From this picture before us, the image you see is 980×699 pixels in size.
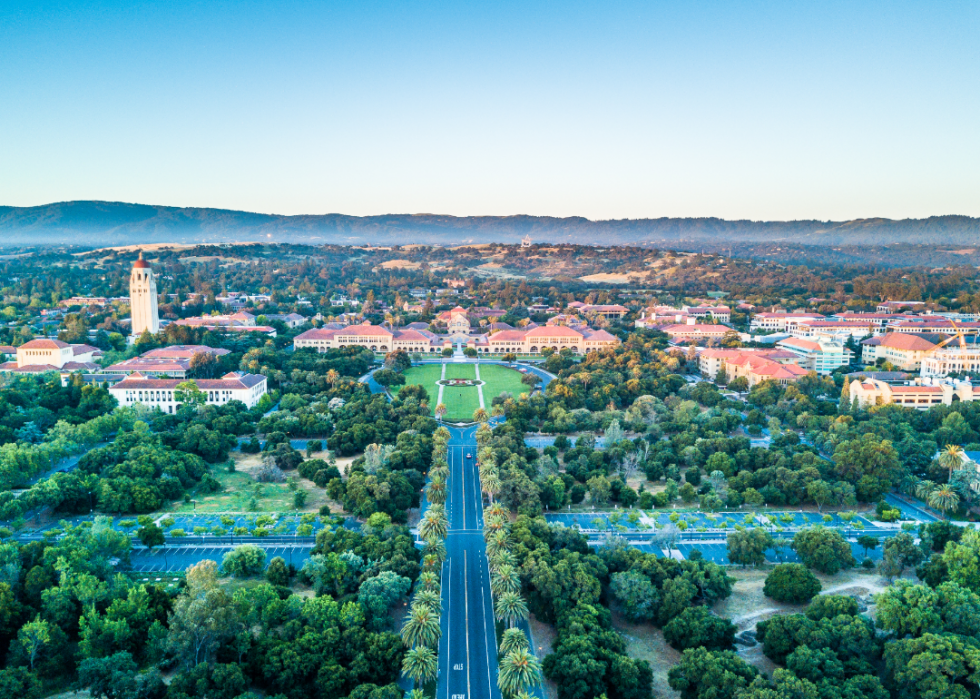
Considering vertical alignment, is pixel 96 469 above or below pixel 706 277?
below

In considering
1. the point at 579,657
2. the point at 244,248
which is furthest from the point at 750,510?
the point at 244,248

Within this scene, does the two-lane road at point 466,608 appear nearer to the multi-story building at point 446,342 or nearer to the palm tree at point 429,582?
the palm tree at point 429,582

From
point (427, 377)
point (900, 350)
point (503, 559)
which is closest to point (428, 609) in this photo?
point (503, 559)

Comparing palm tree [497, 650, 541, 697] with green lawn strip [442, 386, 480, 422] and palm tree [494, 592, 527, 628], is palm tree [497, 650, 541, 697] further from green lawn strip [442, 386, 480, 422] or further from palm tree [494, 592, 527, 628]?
green lawn strip [442, 386, 480, 422]

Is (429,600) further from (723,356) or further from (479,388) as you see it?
(723,356)

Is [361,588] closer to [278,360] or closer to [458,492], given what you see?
[458,492]

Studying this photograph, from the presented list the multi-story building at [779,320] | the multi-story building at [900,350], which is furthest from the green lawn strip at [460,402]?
the multi-story building at [779,320]
